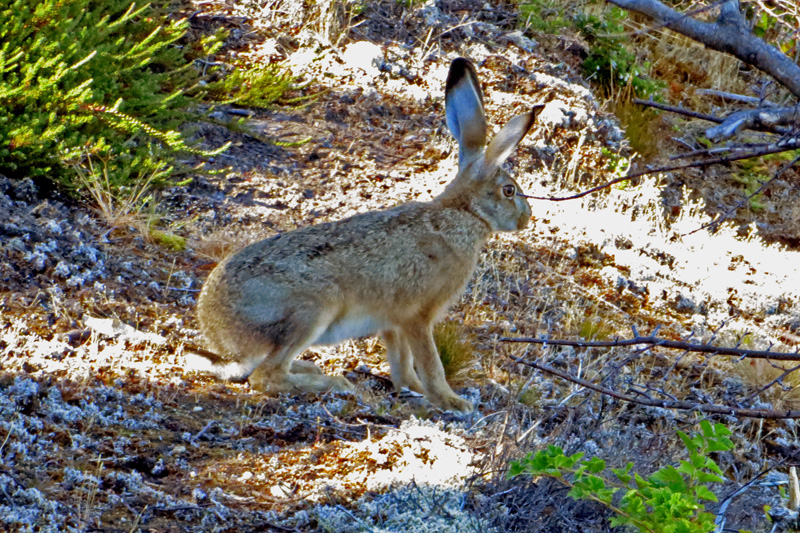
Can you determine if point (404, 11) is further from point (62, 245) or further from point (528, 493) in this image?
point (528, 493)

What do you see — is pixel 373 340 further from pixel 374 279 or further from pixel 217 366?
pixel 217 366

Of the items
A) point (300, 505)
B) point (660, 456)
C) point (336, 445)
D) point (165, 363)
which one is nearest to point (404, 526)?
point (300, 505)

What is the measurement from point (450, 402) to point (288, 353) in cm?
98

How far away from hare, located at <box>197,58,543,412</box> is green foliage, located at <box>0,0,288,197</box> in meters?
2.10

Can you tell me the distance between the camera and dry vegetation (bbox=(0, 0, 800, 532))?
3727 millimetres

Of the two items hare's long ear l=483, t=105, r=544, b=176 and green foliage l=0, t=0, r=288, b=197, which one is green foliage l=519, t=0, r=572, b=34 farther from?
hare's long ear l=483, t=105, r=544, b=176

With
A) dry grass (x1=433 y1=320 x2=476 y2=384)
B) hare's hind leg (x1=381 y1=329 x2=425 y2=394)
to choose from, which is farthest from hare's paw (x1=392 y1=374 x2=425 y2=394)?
dry grass (x1=433 y1=320 x2=476 y2=384)

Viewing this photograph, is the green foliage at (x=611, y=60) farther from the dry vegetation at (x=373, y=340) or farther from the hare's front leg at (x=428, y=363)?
the hare's front leg at (x=428, y=363)

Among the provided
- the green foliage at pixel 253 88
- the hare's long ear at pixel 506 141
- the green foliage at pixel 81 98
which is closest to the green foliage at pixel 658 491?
the hare's long ear at pixel 506 141

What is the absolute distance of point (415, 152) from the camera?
910 cm

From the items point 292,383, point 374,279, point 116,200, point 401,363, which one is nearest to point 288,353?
point 292,383

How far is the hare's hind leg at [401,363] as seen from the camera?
5.57 meters

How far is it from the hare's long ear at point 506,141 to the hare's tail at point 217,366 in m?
2.02

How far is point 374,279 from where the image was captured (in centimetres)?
534
